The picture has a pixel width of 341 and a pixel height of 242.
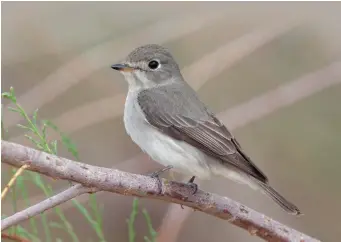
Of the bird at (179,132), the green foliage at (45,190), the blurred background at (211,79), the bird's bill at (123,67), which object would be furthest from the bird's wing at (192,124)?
the blurred background at (211,79)

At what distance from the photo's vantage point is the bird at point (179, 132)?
10.3 ft

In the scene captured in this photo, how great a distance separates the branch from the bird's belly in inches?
12.6

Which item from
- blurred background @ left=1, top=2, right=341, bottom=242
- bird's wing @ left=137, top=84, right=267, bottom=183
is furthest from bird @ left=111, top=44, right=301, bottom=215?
blurred background @ left=1, top=2, right=341, bottom=242

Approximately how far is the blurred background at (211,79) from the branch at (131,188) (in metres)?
2.28

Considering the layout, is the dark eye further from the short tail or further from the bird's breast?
the short tail

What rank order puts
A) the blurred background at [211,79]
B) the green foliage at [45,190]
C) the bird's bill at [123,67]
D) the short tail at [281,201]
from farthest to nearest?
the blurred background at [211,79] → the bird's bill at [123,67] → the short tail at [281,201] → the green foliage at [45,190]

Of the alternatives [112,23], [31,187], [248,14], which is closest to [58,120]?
[31,187]

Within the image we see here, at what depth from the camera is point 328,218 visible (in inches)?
215

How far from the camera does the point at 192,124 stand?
332 cm

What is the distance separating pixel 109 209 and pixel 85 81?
1.22 m

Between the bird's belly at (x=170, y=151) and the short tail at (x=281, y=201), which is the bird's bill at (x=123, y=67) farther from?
the short tail at (x=281, y=201)

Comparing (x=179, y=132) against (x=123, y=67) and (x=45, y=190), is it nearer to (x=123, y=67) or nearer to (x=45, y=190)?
(x=123, y=67)

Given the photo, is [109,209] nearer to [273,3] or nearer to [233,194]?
[233,194]

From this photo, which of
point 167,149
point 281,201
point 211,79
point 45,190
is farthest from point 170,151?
point 211,79
